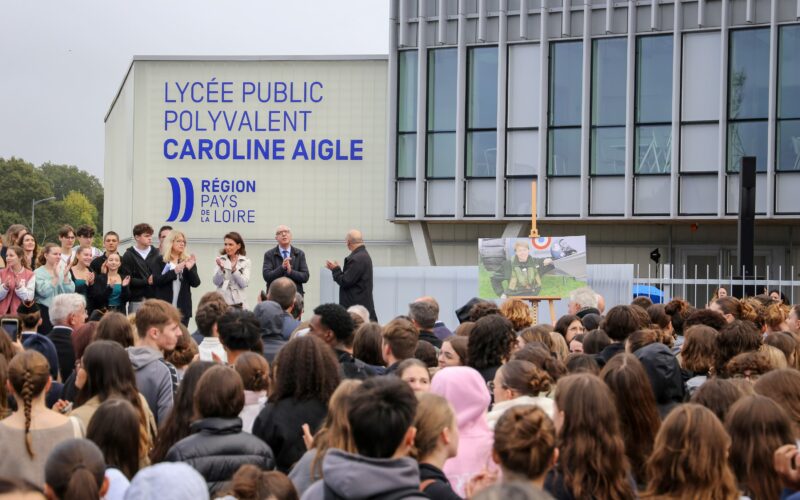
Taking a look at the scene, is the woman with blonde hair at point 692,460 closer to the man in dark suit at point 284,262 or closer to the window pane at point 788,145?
the man in dark suit at point 284,262

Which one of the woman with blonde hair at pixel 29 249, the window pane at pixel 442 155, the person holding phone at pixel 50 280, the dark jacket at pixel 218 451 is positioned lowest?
the dark jacket at pixel 218 451

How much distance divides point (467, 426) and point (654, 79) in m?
22.9

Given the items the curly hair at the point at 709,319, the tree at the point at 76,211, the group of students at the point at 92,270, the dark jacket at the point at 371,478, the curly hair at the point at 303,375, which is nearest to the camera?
the dark jacket at the point at 371,478

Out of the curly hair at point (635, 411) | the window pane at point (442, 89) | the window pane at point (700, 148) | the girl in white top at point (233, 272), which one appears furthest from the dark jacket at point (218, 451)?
the window pane at point (442, 89)

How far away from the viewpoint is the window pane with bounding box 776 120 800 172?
2677cm

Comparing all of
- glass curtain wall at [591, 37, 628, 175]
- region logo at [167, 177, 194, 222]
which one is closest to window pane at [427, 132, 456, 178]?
glass curtain wall at [591, 37, 628, 175]

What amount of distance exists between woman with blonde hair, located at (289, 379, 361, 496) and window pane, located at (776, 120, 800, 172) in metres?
22.7

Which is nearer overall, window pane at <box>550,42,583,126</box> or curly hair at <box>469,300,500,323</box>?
curly hair at <box>469,300,500,323</box>

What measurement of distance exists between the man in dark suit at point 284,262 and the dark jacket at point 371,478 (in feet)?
34.2

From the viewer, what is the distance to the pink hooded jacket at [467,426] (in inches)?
241

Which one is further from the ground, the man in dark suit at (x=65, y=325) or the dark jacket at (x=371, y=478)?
the man in dark suit at (x=65, y=325)

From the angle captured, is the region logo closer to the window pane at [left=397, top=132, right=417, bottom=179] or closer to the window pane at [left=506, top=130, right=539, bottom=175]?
the window pane at [left=397, top=132, right=417, bottom=179]

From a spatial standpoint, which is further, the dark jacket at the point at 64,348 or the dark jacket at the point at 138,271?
the dark jacket at the point at 138,271

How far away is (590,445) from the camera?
5.40 meters
